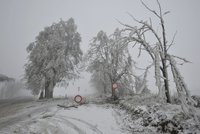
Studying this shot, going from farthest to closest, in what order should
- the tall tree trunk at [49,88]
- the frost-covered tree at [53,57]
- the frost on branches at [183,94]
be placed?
the tall tree trunk at [49,88]
the frost-covered tree at [53,57]
the frost on branches at [183,94]

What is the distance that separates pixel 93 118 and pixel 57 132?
10.2 ft

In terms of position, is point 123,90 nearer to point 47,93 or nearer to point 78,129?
point 47,93

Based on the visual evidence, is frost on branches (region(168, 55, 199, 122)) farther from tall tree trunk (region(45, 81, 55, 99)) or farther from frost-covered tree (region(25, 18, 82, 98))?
tall tree trunk (region(45, 81, 55, 99))

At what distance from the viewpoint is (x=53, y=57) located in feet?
69.4

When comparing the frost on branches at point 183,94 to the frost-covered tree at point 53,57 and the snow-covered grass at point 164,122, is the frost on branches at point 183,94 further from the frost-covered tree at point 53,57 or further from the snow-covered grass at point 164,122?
the frost-covered tree at point 53,57

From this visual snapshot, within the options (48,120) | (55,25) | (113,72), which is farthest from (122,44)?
(55,25)

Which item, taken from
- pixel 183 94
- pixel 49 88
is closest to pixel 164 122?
pixel 183 94

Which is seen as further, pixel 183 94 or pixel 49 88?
pixel 49 88

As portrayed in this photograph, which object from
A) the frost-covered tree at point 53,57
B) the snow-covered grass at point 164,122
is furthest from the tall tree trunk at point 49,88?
the snow-covered grass at point 164,122

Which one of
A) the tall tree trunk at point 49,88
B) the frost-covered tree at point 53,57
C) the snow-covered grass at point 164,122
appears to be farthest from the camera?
the tall tree trunk at point 49,88

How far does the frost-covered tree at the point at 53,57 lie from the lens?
2038 centimetres

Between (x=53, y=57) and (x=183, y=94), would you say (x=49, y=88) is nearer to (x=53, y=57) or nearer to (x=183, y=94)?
(x=53, y=57)

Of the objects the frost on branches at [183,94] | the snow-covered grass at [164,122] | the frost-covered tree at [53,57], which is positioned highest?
the frost-covered tree at [53,57]

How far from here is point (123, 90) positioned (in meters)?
23.7
